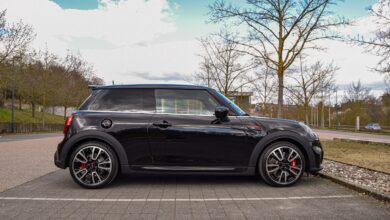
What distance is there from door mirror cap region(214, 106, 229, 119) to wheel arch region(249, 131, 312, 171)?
0.69m

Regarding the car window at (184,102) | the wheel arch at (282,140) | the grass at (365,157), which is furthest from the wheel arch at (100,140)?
the grass at (365,157)

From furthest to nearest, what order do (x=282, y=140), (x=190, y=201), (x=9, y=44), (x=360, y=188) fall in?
(x=9, y=44) < (x=282, y=140) < (x=360, y=188) < (x=190, y=201)

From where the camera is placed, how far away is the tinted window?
518 centimetres

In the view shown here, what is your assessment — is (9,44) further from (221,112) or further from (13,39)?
(221,112)

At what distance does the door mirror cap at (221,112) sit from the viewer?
492 centimetres

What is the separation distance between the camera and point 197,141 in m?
4.97

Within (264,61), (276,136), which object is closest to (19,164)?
(276,136)

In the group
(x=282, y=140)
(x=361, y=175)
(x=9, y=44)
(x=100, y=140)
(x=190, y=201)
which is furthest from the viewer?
(x=9, y=44)

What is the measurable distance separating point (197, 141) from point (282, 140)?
1351 mm

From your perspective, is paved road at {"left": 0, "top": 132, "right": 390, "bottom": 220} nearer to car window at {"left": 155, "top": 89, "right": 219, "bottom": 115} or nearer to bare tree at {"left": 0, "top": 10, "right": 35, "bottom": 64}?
car window at {"left": 155, "top": 89, "right": 219, "bottom": 115}

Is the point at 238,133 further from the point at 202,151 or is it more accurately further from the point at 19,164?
the point at 19,164

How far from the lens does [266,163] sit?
16.5 feet

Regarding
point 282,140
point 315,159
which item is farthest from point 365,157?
point 282,140

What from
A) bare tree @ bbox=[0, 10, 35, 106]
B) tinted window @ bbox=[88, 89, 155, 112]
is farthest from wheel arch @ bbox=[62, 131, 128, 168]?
bare tree @ bbox=[0, 10, 35, 106]
